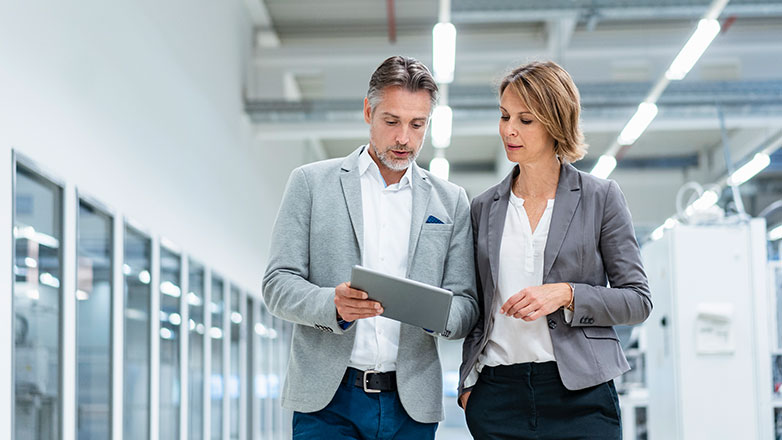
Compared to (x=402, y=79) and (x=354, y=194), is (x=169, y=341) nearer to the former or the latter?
(x=354, y=194)

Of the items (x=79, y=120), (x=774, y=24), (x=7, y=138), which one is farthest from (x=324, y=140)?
(x=7, y=138)

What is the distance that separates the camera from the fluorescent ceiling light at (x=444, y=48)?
23.5ft

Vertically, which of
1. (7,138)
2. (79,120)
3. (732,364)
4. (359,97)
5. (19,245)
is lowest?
(732,364)

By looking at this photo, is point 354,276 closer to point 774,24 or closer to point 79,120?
point 79,120

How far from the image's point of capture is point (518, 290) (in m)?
2.26

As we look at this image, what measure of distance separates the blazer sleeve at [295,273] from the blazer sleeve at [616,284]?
0.57 meters

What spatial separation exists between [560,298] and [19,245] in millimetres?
3343

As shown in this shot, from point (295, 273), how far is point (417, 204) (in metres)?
0.35

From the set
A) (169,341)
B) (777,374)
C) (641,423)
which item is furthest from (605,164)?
(169,341)

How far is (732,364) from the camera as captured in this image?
6172 millimetres

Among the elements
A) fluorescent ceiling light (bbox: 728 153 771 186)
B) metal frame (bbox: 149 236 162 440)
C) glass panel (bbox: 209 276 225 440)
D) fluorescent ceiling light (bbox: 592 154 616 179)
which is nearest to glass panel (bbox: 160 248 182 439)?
metal frame (bbox: 149 236 162 440)

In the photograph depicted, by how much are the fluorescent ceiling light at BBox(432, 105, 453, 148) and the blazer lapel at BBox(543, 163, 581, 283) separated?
7140 mm

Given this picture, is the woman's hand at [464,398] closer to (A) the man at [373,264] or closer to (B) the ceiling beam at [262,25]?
(A) the man at [373,264]

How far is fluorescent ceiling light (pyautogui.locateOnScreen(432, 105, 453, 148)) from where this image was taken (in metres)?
9.66
